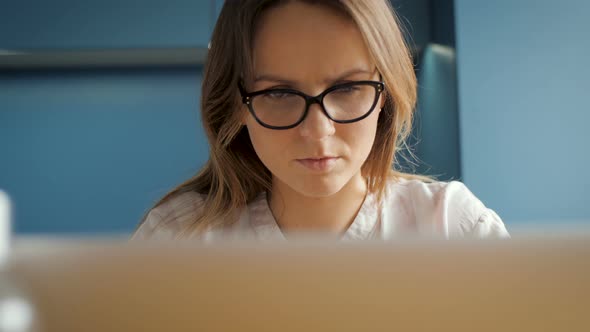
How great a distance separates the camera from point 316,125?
0.99 meters

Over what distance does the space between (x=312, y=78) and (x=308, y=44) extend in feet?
0.17

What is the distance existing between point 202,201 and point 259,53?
38 centimetres

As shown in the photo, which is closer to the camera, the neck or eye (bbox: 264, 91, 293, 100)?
eye (bbox: 264, 91, 293, 100)

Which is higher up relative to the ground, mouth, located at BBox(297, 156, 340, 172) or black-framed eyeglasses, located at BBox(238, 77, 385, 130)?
black-framed eyeglasses, located at BBox(238, 77, 385, 130)

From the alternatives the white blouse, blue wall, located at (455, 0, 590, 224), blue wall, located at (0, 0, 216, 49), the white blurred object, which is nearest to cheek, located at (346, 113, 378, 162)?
the white blouse

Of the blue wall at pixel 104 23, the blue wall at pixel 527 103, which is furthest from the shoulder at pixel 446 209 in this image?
the blue wall at pixel 104 23

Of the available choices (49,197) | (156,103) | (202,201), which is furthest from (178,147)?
(202,201)

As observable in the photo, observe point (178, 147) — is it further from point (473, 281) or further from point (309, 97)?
point (473, 281)

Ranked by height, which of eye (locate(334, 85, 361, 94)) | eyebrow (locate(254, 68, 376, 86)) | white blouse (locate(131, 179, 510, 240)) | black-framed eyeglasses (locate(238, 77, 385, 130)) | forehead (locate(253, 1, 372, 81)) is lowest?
white blouse (locate(131, 179, 510, 240))

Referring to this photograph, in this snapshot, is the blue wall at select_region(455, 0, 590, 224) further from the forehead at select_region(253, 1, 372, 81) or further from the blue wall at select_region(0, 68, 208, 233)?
the forehead at select_region(253, 1, 372, 81)

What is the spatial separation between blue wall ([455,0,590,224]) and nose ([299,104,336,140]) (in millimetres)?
1275

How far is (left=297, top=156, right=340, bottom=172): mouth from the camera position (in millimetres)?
1001

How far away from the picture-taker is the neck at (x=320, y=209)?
121 cm

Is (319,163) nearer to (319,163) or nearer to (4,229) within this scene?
(319,163)
